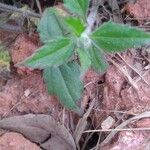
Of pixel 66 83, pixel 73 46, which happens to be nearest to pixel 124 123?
pixel 66 83

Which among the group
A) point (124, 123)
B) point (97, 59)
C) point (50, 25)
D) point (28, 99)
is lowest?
point (124, 123)

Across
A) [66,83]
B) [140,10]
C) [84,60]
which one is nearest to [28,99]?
[66,83]

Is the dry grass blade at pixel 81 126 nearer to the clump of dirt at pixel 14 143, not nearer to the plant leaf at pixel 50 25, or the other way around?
the clump of dirt at pixel 14 143

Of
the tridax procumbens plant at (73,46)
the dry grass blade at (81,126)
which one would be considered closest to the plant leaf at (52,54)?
the tridax procumbens plant at (73,46)

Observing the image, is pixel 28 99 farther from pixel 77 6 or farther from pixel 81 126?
pixel 77 6

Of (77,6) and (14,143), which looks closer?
(77,6)

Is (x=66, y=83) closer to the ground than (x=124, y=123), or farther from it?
farther from it
